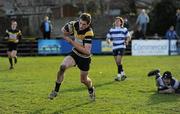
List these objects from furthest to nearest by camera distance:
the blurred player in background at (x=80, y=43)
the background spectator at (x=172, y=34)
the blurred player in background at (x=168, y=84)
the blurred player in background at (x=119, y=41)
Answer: the background spectator at (x=172, y=34)
the blurred player in background at (x=119, y=41)
the blurred player in background at (x=168, y=84)
the blurred player in background at (x=80, y=43)

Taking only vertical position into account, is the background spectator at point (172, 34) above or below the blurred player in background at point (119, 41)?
below

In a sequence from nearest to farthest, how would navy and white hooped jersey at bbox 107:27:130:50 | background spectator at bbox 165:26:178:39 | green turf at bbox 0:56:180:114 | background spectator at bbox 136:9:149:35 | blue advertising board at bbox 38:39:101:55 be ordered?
green turf at bbox 0:56:180:114 → navy and white hooped jersey at bbox 107:27:130:50 → blue advertising board at bbox 38:39:101:55 → background spectator at bbox 165:26:178:39 → background spectator at bbox 136:9:149:35

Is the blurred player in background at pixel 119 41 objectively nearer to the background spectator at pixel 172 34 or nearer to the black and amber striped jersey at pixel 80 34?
the black and amber striped jersey at pixel 80 34

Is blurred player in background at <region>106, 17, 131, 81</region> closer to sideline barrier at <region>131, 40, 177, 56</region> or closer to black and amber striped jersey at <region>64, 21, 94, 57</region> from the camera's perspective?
black and amber striped jersey at <region>64, 21, 94, 57</region>

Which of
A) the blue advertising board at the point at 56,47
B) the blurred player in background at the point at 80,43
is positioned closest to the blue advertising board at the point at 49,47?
the blue advertising board at the point at 56,47

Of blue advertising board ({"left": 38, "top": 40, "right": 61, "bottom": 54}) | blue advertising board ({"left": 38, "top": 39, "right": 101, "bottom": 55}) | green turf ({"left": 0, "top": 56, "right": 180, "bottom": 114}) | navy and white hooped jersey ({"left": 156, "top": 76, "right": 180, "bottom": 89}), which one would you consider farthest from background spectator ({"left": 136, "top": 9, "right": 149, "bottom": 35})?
navy and white hooped jersey ({"left": 156, "top": 76, "right": 180, "bottom": 89})

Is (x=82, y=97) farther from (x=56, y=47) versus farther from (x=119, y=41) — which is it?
(x=56, y=47)

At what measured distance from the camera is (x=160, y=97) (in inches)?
542

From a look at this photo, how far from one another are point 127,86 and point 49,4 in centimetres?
3325

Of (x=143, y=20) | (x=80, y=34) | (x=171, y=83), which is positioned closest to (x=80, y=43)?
(x=80, y=34)

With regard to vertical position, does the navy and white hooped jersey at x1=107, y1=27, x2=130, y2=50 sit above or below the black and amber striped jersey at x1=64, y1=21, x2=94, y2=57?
below

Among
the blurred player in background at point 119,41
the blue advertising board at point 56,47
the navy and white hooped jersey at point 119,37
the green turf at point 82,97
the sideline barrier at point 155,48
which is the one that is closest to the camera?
the green turf at point 82,97

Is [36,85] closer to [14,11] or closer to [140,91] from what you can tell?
[140,91]

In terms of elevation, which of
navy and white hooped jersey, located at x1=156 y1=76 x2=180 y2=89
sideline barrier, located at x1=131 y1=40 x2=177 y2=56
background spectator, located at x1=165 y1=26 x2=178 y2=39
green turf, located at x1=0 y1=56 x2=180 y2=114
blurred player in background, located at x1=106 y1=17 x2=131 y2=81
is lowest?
sideline barrier, located at x1=131 y1=40 x2=177 y2=56
